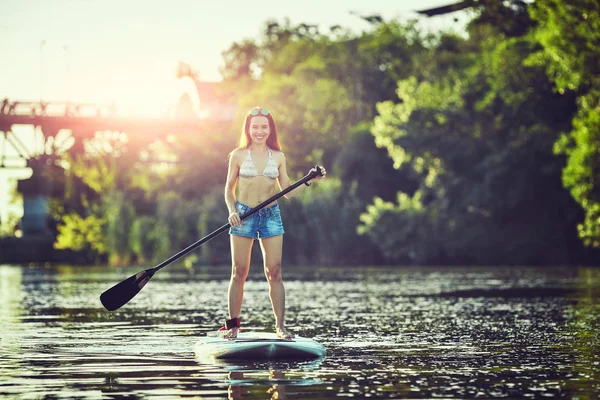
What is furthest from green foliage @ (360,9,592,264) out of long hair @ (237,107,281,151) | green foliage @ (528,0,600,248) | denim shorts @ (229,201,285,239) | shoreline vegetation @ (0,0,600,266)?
denim shorts @ (229,201,285,239)

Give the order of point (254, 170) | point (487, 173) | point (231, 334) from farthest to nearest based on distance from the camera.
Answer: point (487, 173) → point (254, 170) → point (231, 334)

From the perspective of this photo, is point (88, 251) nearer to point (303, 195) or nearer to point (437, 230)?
point (303, 195)

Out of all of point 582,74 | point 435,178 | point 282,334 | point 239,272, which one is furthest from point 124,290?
point 435,178

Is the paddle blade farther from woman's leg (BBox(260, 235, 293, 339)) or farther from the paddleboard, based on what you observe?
the paddleboard

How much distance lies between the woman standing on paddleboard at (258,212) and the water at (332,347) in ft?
2.32

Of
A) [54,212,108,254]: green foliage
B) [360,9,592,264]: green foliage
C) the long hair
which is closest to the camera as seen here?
the long hair

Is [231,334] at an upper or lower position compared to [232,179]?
lower

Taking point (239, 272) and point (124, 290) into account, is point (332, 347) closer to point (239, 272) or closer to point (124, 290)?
point (239, 272)

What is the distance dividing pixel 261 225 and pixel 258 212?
120 millimetres

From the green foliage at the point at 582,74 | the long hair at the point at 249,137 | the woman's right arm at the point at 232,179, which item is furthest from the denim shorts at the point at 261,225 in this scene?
the green foliage at the point at 582,74

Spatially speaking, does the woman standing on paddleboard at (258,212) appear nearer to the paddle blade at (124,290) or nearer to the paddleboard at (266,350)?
the paddleboard at (266,350)

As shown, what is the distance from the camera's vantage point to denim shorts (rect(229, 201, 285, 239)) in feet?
41.6

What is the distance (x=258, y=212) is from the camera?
12.7 meters

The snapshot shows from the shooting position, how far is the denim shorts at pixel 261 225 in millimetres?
12680
